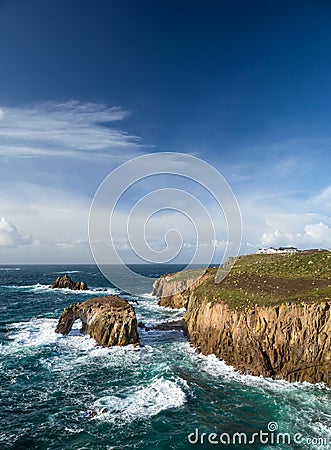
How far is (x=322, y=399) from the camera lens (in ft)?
95.8

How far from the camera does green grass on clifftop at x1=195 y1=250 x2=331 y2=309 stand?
40.3m

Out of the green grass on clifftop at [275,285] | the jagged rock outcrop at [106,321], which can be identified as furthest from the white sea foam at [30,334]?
the green grass on clifftop at [275,285]

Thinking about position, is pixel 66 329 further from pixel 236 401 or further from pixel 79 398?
pixel 236 401

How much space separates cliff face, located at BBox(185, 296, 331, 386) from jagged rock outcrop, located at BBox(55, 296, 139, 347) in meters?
13.5

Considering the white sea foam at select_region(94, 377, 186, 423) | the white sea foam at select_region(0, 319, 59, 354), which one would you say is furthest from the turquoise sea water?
the white sea foam at select_region(0, 319, 59, 354)

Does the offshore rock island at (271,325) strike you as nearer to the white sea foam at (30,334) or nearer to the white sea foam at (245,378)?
the white sea foam at (245,378)

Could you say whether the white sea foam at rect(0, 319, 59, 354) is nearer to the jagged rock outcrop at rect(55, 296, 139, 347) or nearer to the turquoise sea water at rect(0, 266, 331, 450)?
the turquoise sea water at rect(0, 266, 331, 450)

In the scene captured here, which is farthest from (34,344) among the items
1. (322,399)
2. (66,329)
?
(322,399)

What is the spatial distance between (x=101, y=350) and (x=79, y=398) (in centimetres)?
1354

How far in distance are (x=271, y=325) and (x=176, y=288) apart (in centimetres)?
5488

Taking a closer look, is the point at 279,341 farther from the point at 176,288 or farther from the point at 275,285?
the point at 176,288

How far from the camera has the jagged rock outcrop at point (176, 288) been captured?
78938mm

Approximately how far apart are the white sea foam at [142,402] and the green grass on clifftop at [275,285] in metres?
14.9

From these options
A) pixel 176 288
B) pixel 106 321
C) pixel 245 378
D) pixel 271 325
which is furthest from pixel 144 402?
pixel 176 288
